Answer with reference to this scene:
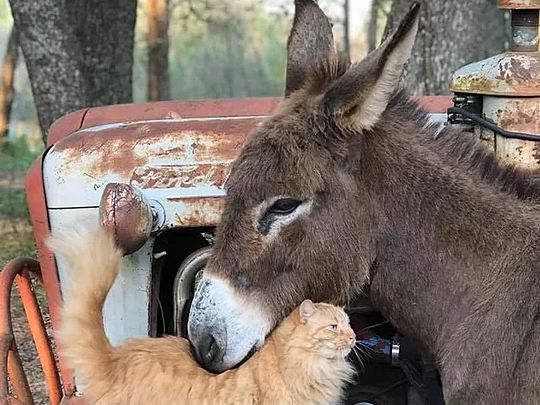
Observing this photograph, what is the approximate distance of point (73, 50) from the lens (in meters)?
7.95

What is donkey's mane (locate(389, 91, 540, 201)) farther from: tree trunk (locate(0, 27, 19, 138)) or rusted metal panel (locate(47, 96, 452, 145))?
tree trunk (locate(0, 27, 19, 138))

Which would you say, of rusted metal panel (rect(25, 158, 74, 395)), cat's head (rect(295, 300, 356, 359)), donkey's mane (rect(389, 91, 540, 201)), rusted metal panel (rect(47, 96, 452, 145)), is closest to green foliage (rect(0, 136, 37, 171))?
rusted metal panel (rect(47, 96, 452, 145))

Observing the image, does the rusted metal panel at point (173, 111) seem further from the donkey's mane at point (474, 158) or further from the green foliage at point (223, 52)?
the green foliage at point (223, 52)

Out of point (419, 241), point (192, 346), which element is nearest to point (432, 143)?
point (419, 241)

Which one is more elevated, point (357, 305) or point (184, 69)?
point (357, 305)

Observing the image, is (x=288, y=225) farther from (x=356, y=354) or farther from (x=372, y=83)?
(x=356, y=354)

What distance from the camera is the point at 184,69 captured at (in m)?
25.4

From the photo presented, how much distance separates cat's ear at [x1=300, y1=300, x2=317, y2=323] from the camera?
285cm

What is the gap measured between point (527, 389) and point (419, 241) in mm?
538

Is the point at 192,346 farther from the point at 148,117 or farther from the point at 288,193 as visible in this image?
the point at 148,117

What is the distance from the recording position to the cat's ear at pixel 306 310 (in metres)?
2.85

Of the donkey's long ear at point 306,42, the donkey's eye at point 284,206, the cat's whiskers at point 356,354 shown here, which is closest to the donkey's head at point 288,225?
the donkey's eye at point 284,206

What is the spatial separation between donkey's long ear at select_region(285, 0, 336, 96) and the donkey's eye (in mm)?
Result: 502

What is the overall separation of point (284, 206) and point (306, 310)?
363 millimetres
